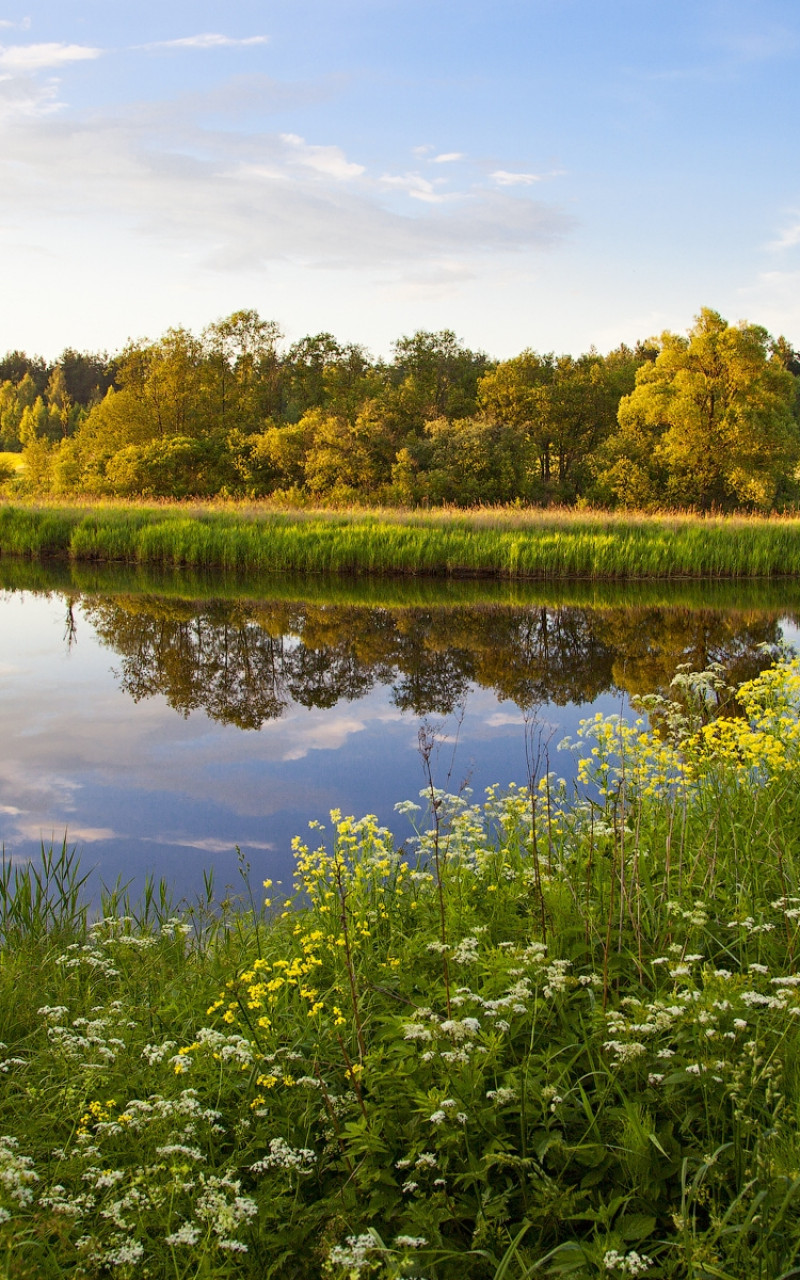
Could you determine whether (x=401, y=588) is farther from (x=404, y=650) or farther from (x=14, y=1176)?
(x=14, y=1176)

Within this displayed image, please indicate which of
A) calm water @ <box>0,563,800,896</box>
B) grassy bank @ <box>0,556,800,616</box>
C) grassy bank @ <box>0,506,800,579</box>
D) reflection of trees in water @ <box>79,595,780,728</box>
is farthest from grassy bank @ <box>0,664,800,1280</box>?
grassy bank @ <box>0,506,800,579</box>

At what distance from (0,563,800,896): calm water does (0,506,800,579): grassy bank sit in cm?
258

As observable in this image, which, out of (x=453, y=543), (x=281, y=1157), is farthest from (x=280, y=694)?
(x=453, y=543)

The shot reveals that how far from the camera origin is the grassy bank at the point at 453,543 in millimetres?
19625

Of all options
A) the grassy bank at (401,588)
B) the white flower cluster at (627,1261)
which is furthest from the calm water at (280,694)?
the white flower cluster at (627,1261)

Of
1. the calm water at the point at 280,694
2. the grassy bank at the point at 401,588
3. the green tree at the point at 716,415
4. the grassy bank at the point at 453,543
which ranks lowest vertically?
the calm water at the point at 280,694

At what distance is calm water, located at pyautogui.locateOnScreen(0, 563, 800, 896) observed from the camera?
593 centimetres

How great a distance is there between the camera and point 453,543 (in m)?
Result: 20.1

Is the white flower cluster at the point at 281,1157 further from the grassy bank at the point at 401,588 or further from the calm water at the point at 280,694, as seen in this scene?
the grassy bank at the point at 401,588

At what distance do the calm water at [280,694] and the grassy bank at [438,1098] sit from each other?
1.96 meters

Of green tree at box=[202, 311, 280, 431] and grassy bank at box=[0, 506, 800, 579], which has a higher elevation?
green tree at box=[202, 311, 280, 431]

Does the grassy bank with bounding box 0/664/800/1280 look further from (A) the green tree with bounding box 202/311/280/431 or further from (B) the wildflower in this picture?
(A) the green tree with bounding box 202/311/280/431

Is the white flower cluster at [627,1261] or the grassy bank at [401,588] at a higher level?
the grassy bank at [401,588]

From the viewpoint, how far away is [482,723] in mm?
8016
